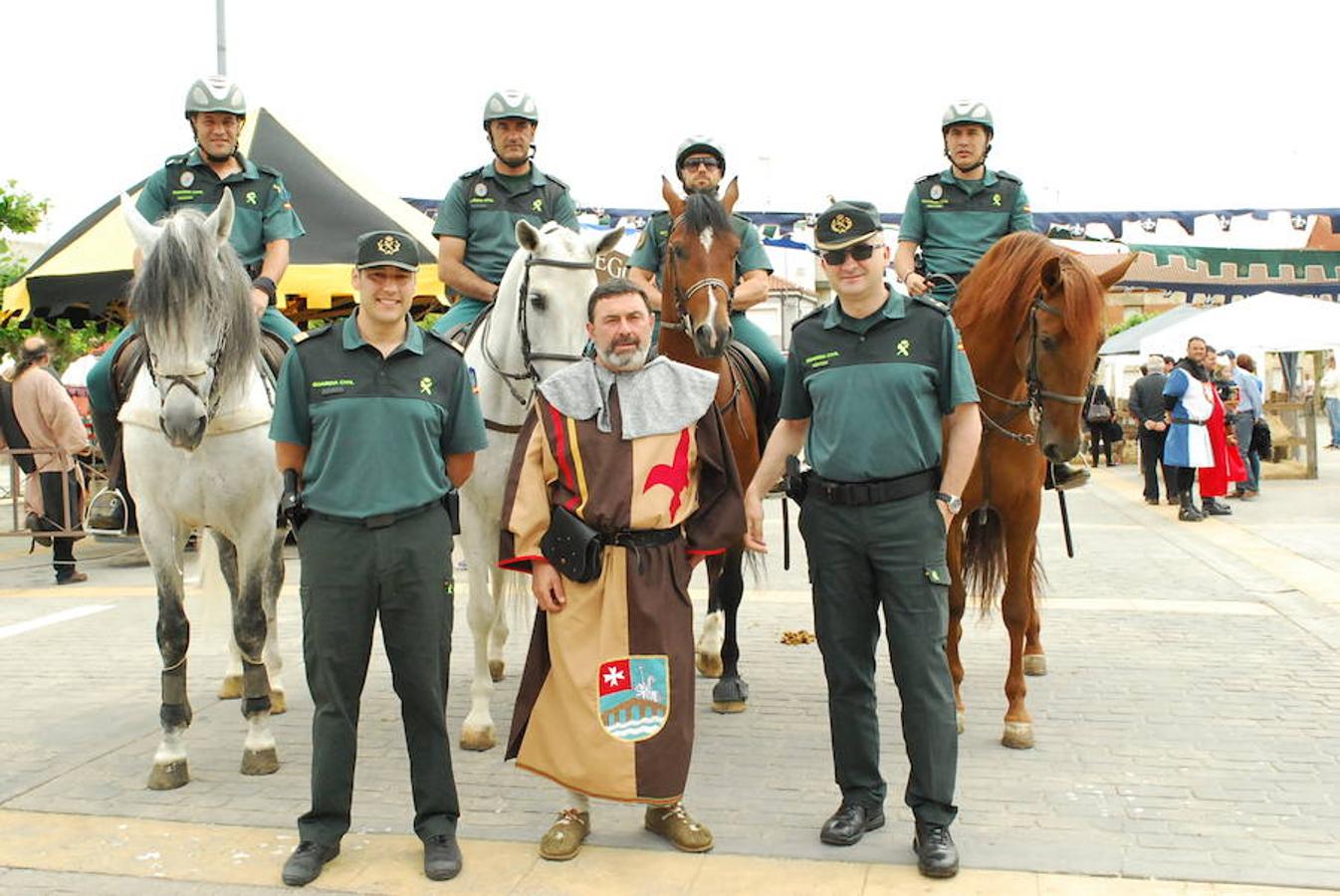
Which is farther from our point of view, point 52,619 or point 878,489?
point 52,619

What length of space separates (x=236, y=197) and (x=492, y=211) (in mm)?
1383

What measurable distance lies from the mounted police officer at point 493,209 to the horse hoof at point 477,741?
2307mm

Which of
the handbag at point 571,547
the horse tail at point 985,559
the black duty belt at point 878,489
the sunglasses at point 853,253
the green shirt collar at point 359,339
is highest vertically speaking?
the sunglasses at point 853,253

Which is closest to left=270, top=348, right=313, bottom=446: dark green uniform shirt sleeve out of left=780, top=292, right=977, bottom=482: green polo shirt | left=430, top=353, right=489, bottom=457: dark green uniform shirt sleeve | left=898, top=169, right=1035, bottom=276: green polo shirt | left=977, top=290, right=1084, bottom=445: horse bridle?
left=430, top=353, right=489, bottom=457: dark green uniform shirt sleeve

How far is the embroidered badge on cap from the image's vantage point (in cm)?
427

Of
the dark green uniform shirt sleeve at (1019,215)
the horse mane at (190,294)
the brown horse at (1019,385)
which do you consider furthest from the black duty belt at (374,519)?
the dark green uniform shirt sleeve at (1019,215)

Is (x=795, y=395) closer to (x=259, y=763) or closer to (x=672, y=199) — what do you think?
(x=672, y=199)

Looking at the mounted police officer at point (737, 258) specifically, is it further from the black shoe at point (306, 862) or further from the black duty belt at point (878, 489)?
the black shoe at point (306, 862)

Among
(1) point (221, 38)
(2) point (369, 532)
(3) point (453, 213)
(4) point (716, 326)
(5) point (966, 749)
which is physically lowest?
(5) point (966, 749)

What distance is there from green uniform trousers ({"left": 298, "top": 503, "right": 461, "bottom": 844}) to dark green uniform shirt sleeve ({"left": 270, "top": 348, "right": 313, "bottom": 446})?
0.34 metres

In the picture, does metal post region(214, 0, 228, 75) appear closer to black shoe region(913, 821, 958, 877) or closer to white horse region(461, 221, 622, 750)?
white horse region(461, 221, 622, 750)

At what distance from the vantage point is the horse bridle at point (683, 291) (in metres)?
5.61

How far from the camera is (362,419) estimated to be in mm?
4258

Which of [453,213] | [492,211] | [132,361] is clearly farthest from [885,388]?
[132,361]
